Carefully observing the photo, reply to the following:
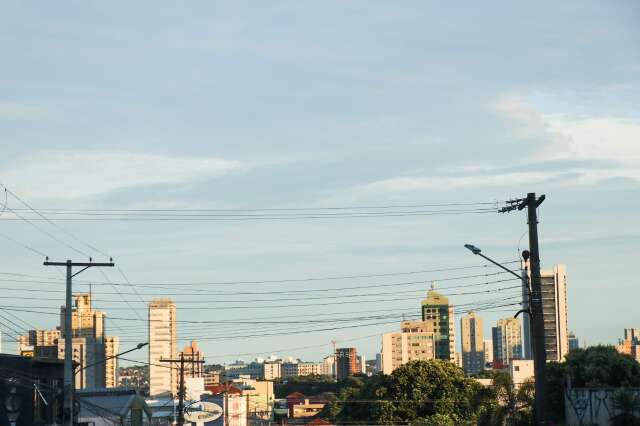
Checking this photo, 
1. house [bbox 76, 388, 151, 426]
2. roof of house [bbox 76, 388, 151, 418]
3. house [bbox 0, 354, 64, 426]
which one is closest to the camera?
house [bbox 0, 354, 64, 426]

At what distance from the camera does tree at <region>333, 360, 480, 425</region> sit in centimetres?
12781

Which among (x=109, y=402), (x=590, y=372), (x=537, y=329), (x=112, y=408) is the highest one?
(x=537, y=329)

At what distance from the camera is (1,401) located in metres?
79.3

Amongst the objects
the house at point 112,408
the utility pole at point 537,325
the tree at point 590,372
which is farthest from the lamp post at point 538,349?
the house at point 112,408

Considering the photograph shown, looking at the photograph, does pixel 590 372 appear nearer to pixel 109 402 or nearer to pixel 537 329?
pixel 537 329

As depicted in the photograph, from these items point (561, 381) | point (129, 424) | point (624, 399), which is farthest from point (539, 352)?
point (129, 424)

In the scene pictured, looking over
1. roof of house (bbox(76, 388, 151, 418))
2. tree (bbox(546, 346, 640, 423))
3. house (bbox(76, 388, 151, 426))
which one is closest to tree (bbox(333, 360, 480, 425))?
house (bbox(76, 388, 151, 426))

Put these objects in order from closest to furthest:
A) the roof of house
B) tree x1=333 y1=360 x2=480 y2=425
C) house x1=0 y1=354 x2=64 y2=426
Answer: house x1=0 y1=354 x2=64 y2=426, the roof of house, tree x1=333 y1=360 x2=480 y2=425

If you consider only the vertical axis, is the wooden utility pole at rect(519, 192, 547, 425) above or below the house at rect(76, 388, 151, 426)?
above

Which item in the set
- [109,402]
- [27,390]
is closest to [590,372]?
[27,390]

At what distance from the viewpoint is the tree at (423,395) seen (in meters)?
128

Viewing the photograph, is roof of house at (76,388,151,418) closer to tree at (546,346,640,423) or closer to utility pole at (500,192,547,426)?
tree at (546,346,640,423)

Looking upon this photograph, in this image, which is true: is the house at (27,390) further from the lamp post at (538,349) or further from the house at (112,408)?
the lamp post at (538,349)

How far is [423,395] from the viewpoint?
426 ft
